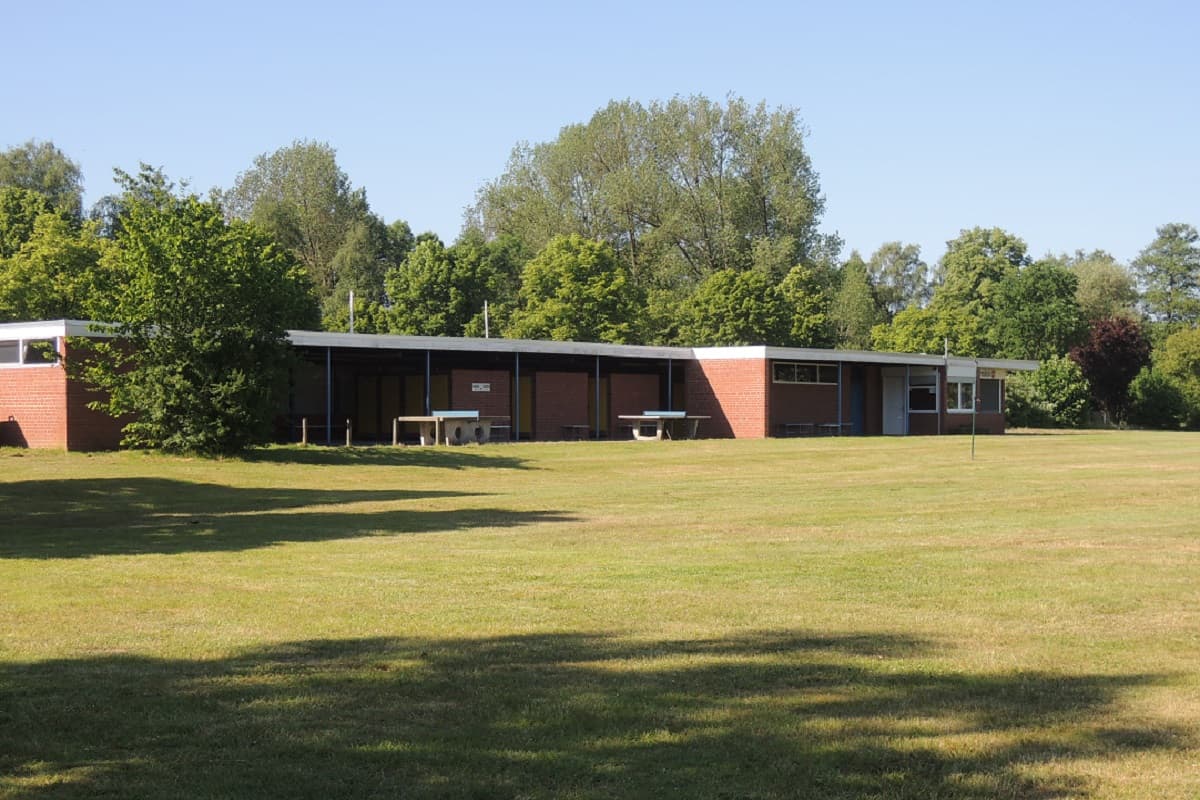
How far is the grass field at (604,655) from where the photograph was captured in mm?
5918

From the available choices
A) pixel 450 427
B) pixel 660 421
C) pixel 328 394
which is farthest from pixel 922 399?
pixel 328 394

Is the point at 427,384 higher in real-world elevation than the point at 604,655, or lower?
higher

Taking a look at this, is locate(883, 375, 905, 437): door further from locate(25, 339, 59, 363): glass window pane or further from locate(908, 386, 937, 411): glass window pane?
locate(25, 339, 59, 363): glass window pane

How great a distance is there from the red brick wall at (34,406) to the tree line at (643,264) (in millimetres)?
19902

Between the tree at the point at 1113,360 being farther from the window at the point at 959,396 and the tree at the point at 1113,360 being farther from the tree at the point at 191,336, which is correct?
the tree at the point at 191,336

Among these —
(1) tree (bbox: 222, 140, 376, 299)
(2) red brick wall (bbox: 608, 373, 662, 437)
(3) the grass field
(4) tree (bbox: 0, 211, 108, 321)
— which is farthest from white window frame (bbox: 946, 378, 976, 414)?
(1) tree (bbox: 222, 140, 376, 299)

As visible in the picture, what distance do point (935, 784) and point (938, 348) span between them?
78.0 meters

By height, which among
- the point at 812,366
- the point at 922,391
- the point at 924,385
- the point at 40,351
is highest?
the point at 812,366

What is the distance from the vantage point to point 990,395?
188 ft

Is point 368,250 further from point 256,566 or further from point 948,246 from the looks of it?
point 256,566

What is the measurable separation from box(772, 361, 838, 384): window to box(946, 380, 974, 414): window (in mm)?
5964

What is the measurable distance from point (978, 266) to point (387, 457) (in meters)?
70.9

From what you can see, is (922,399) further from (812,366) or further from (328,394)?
(328,394)

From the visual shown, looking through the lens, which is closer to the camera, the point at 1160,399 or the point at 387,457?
the point at 387,457
